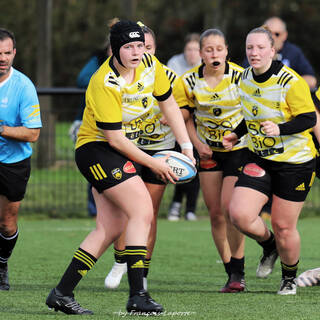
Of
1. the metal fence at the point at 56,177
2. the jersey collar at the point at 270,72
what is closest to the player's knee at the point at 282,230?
the jersey collar at the point at 270,72

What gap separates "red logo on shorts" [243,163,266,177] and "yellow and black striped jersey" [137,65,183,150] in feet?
2.60

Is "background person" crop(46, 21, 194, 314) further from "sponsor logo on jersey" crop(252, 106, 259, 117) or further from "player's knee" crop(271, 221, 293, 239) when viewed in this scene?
"player's knee" crop(271, 221, 293, 239)

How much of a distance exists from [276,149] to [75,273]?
6.02ft

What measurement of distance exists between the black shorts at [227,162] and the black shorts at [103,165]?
1.46 meters

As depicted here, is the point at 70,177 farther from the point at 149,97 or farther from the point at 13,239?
the point at 149,97

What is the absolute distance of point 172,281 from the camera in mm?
7555

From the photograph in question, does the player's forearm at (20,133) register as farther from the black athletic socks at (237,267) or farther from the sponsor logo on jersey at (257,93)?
the black athletic socks at (237,267)

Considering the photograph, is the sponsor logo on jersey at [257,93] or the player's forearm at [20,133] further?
the player's forearm at [20,133]

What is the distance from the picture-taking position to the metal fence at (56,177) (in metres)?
12.6

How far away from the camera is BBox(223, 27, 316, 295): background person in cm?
640

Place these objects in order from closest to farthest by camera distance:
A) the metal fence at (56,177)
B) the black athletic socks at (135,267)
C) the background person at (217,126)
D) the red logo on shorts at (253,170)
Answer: the black athletic socks at (135,267)
the red logo on shorts at (253,170)
the background person at (217,126)
the metal fence at (56,177)

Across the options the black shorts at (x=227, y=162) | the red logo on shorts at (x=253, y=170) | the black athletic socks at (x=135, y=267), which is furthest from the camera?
the black shorts at (x=227, y=162)

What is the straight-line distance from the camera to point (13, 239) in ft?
23.4

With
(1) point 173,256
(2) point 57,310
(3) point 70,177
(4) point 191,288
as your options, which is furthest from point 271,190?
(3) point 70,177
